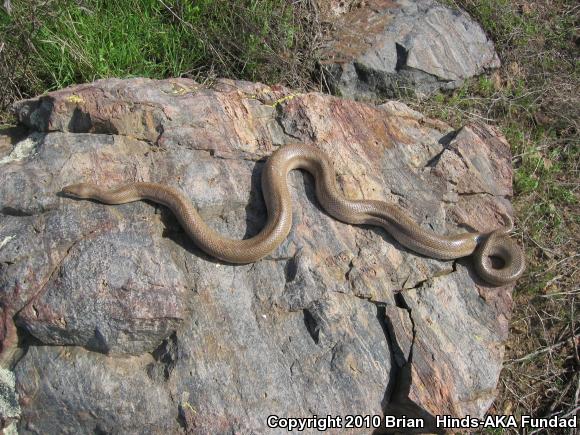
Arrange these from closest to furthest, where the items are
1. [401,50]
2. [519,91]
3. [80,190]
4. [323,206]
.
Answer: [80,190]
[323,206]
[401,50]
[519,91]

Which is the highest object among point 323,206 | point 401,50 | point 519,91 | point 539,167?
point 401,50

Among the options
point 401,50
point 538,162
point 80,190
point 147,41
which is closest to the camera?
point 80,190

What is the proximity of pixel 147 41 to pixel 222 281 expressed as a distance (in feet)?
13.9

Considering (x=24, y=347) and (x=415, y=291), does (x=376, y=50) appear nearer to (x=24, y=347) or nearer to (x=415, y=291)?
(x=415, y=291)

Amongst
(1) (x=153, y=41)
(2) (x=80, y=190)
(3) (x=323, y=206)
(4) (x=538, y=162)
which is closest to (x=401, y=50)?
(4) (x=538, y=162)

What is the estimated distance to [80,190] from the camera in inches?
194

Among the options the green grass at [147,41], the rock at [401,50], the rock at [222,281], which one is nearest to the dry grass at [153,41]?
the green grass at [147,41]

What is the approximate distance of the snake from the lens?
4996 mm

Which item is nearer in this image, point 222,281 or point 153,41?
point 222,281

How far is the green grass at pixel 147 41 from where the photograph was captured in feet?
21.3

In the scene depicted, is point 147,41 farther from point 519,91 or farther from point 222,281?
point 519,91

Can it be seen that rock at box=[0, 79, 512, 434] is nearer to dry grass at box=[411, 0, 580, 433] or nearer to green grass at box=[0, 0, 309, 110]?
green grass at box=[0, 0, 309, 110]

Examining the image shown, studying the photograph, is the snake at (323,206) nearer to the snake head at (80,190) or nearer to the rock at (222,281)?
the snake head at (80,190)

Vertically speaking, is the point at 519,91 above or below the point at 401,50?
below
